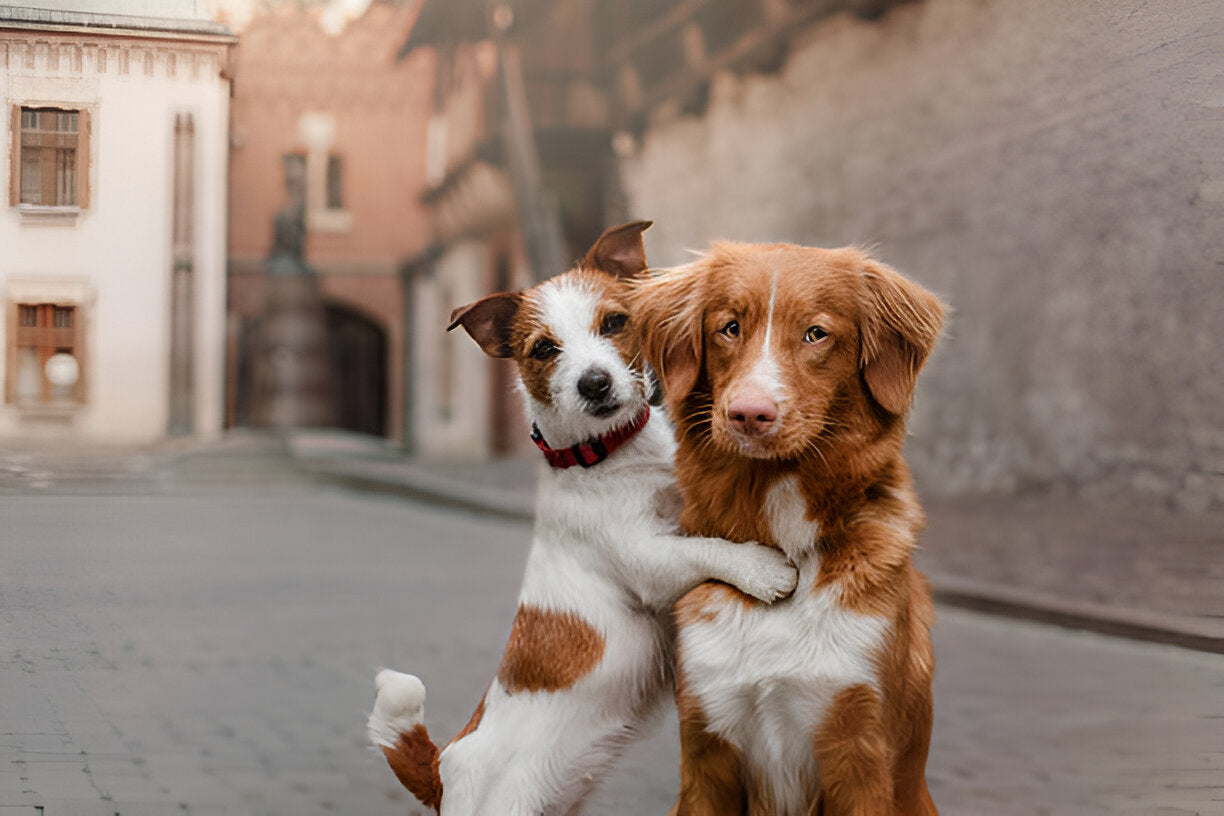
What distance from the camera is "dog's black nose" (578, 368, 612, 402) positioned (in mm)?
1612

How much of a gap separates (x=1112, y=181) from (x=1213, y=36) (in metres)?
0.82

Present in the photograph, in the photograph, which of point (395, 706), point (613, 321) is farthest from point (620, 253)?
point (395, 706)

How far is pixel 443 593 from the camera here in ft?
13.7

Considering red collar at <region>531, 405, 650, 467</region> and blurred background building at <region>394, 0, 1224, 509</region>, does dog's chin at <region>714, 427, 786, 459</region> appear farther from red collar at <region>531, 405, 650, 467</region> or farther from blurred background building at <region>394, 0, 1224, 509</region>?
blurred background building at <region>394, 0, 1224, 509</region>

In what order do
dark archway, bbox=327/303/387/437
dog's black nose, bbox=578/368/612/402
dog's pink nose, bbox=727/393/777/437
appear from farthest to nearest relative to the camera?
dark archway, bbox=327/303/387/437 → dog's black nose, bbox=578/368/612/402 → dog's pink nose, bbox=727/393/777/437

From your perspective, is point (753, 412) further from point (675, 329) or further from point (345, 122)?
point (345, 122)

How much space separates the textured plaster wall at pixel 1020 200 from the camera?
218cm

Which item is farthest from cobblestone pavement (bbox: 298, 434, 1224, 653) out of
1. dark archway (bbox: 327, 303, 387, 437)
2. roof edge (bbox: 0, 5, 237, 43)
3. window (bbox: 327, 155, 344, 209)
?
roof edge (bbox: 0, 5, 237, 43)

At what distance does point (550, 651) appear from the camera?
5.36 ft

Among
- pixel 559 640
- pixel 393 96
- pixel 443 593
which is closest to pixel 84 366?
pixel 393 96

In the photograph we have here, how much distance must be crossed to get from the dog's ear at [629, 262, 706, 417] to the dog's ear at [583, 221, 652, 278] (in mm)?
169

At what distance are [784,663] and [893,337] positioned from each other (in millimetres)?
427

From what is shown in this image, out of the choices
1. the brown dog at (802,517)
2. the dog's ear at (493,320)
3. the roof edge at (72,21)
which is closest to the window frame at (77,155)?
the roof edge at (72,21)

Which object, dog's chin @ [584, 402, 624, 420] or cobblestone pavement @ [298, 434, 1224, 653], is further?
cobblestone pavement @ [298, 434, 1224, 653]
